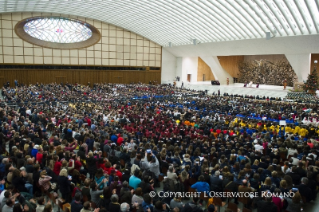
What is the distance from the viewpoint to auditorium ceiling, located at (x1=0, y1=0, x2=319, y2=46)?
23.2 meters

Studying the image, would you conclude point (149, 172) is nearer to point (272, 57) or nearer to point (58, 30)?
point (58, 30)

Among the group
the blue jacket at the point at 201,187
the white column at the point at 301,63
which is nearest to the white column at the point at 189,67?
the white column at the point at 301,63

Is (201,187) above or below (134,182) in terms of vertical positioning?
below

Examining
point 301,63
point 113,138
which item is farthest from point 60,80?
point 301,63

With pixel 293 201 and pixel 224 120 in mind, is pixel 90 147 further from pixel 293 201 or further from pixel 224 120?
pixel 224 120

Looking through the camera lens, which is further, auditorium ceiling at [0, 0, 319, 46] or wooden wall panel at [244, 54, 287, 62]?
wooden wall panel at [244, 54, 287, 62]

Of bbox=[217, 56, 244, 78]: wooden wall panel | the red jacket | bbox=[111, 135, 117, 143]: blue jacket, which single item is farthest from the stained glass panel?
the red jacket

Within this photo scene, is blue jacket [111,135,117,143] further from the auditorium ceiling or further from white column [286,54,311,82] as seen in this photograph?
white column [286,54,311,82]

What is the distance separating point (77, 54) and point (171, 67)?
17.1m

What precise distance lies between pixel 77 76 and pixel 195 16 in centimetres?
2104

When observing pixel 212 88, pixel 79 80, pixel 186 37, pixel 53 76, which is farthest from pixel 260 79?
pixel 53 76

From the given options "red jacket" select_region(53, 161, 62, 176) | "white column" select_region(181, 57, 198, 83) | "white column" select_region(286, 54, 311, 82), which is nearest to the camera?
"red jacket" select_region(53, 161, 62, 176)

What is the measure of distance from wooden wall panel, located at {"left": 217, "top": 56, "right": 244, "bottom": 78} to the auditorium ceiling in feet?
34.0

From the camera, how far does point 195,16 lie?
3038 cm
